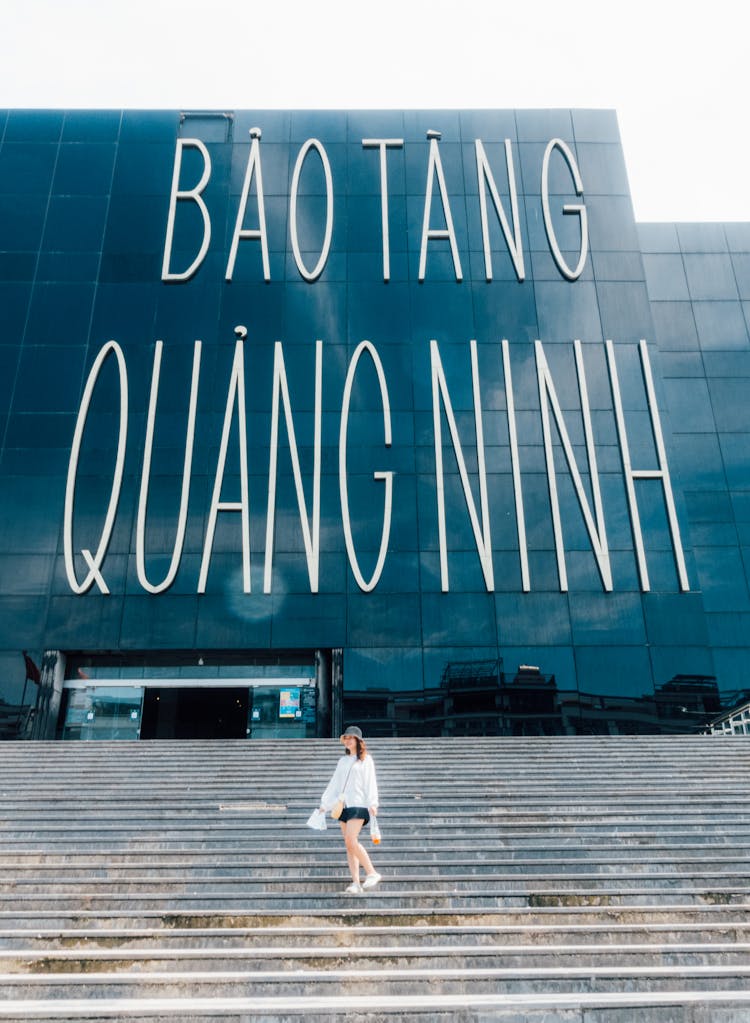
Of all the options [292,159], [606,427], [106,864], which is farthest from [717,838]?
[292,159]

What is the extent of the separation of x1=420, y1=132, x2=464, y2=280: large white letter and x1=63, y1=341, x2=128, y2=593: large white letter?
8290 millimetres

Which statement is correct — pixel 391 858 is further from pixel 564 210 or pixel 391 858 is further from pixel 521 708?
pixel 564 210

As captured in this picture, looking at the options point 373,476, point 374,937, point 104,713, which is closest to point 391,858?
point 374,937

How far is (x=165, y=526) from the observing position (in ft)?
59.2

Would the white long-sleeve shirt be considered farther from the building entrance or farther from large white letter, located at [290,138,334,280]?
large white letter, located at [290,138,334,280]

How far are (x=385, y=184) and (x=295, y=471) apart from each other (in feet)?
29.1

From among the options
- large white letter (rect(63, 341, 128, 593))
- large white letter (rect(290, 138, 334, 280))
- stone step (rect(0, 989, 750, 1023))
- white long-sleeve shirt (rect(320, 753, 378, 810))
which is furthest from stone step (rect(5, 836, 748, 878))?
large white letter (rect(290, 138, 334, 280))

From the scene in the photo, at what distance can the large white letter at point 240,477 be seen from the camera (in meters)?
17.8

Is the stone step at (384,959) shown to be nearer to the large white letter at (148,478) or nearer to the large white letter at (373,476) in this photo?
the large white letter at (373,476)

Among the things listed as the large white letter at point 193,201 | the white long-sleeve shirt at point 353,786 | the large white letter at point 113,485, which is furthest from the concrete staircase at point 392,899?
the large white letter at point 193,201

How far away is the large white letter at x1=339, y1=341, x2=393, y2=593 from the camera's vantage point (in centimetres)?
1769

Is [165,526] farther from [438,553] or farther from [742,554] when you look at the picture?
[742,554]

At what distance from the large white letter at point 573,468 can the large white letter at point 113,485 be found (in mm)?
10328

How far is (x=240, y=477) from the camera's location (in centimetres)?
1839
